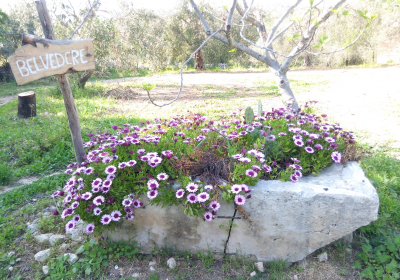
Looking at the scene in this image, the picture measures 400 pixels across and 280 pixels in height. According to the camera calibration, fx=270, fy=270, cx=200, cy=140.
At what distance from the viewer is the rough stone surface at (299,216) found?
6.73ft

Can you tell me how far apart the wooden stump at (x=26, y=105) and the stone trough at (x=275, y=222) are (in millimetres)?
5498

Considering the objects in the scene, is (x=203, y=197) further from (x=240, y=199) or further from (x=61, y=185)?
(x=61, y=185)

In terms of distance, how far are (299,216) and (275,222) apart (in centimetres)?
19

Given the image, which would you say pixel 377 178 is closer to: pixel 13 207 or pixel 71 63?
pixel 71 63

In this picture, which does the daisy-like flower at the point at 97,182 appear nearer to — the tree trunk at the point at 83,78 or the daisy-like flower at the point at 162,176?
the daisy-like flower at the point at 162,176

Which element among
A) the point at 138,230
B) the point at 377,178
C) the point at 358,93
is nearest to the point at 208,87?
the point at 358,93

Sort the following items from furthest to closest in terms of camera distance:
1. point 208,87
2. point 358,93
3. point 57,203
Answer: point 208,87
point 358,93
point 57,203

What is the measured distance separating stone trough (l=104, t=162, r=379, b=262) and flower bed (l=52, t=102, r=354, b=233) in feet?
0.41

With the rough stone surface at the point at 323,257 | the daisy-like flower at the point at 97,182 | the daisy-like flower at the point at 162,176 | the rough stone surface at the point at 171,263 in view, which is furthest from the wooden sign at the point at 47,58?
the rough stone surface at the point at 323,257

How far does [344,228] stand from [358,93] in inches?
299

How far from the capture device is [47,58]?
235 centimetres

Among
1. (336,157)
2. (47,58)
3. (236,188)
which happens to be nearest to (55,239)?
(47,58)

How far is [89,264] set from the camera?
216 centimetres

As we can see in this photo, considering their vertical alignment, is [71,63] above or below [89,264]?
above
